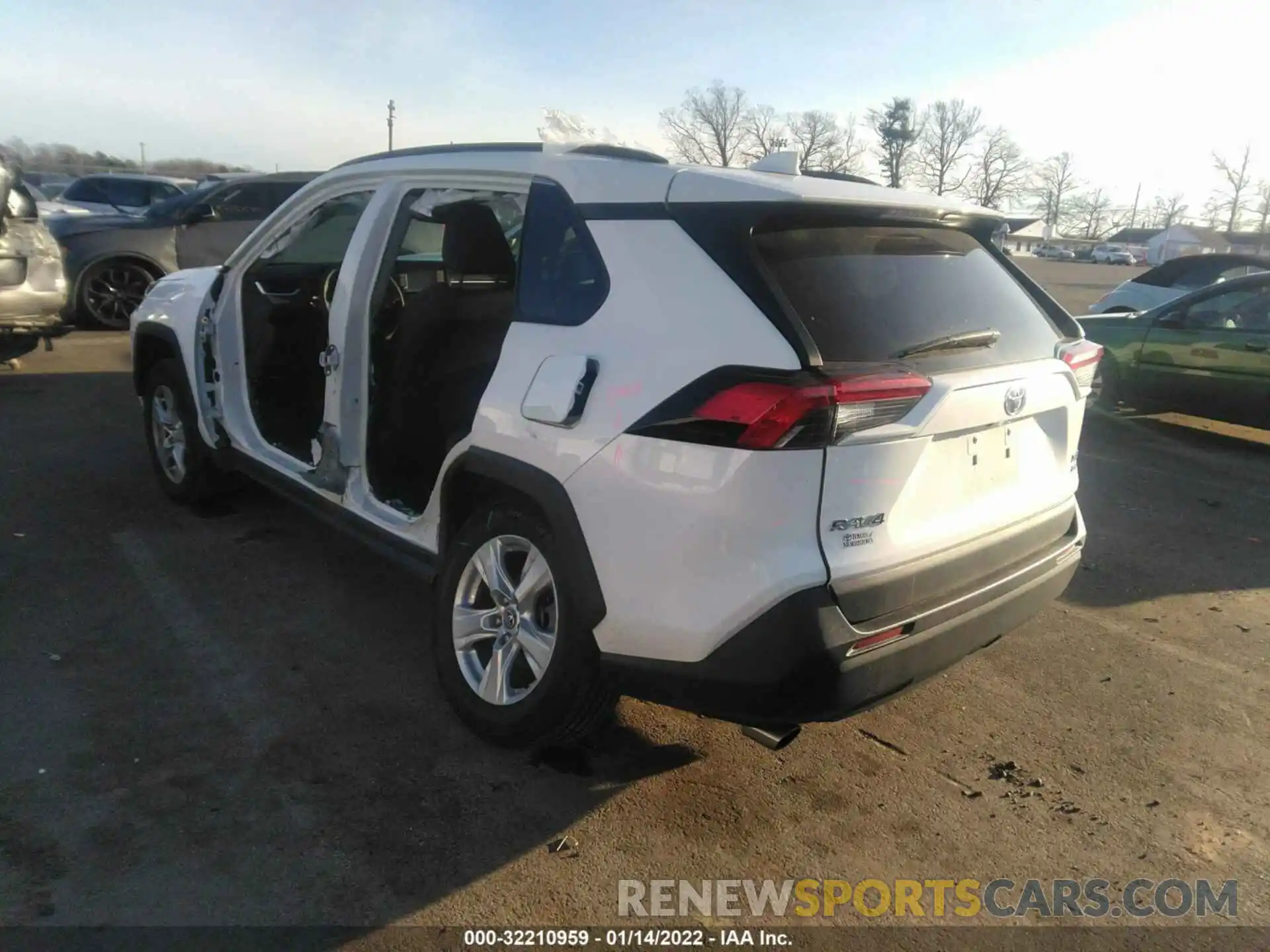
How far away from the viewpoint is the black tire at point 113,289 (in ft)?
33.6

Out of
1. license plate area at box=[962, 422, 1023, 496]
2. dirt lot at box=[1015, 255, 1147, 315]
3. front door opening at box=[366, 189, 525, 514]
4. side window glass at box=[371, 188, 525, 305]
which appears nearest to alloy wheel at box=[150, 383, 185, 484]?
side window glass at box=[371, 188, 525, 305]

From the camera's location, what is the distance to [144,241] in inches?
405

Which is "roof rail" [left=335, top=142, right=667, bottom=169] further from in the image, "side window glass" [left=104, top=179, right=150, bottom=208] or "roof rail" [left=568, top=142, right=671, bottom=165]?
"side window glass" [left=104, top=179, right=150, bottom=208]

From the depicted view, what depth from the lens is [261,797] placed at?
2.80 meters

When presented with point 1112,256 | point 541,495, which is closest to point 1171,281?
point 541,495

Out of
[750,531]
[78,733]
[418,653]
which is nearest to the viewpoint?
[750,531]

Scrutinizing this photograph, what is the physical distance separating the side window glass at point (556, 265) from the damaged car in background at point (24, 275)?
22.2 ft

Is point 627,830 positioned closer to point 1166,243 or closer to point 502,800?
point 502,800

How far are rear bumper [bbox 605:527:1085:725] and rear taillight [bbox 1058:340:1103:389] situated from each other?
87 cm

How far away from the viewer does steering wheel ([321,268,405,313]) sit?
4195 mm

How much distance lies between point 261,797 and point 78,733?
0.77m

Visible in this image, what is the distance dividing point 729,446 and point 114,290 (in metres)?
10.3

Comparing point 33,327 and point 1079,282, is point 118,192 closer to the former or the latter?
point 33,327

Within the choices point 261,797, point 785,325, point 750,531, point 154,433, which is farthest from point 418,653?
point 154,433
